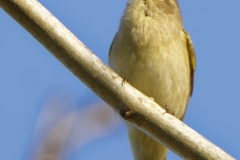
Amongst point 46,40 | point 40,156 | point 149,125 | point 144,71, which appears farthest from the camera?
point 144,71

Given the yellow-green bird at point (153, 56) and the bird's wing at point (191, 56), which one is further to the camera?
the bird's wing at point (191, 56)

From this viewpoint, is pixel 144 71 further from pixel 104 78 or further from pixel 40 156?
pixel 40 156

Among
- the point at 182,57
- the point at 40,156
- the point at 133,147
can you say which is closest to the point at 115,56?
the point at 182,57

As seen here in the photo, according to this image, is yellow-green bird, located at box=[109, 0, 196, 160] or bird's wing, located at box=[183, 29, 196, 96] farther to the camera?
bird's wing, located at box=[183, 29, 196, 96]

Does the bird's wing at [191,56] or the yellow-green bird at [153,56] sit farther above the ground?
the bird's wing at [191,56]

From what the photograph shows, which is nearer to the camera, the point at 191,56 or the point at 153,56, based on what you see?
the point at 153,56

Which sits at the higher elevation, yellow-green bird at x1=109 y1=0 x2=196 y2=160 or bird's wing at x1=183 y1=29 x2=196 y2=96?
bird's wing at x1=183 y1=29 x2=196 y2=96

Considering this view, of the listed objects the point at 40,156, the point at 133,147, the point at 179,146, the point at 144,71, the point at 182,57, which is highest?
the point at 182,57

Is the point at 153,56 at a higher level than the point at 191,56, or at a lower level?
lower
